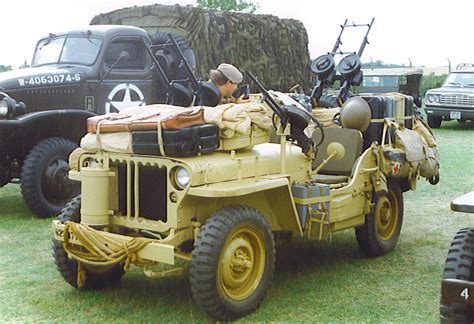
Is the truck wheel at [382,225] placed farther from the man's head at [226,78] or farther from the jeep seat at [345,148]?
the man's head at [226,78]

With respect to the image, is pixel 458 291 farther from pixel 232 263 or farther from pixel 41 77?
pixel 41 77

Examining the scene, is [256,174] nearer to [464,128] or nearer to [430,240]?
[430,240]

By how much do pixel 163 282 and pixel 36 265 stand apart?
122 centimetres

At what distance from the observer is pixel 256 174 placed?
186 inches

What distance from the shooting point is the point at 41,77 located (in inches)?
322

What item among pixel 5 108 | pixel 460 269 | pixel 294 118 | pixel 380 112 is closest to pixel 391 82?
pixel 5 108

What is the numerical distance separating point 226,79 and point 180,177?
1.63 meters

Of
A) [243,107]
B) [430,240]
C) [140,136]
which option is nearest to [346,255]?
[430,240]

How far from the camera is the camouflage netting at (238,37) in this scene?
14211mm

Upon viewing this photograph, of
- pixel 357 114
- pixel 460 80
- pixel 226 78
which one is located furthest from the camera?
pixel 460 80

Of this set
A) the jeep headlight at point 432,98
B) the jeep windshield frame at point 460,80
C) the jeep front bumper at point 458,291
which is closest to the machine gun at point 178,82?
the jeep front bumper at point 458,291

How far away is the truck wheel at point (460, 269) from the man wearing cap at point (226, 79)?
2388 millimetres

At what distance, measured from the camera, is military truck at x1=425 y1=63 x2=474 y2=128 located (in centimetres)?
1919

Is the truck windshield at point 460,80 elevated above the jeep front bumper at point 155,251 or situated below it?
above
